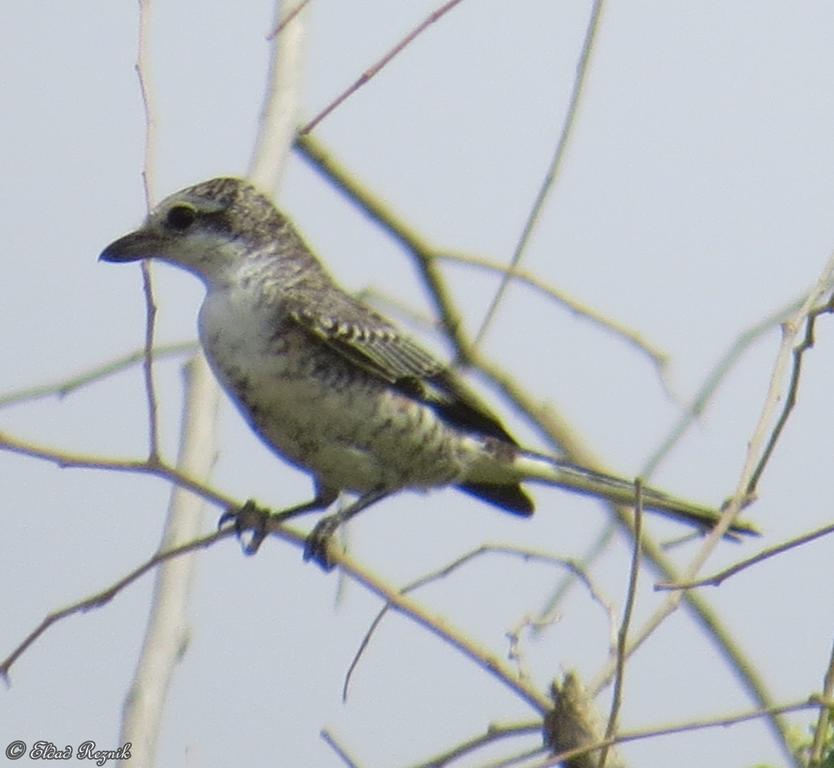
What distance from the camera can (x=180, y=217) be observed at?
4.73 metres

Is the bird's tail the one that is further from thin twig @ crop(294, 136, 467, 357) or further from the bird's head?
the bird's head

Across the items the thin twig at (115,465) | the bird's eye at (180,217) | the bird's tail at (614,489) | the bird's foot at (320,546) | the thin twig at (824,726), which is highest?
the bird's eye at (180,217)

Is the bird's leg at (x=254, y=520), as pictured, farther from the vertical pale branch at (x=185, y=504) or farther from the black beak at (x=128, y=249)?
the black beak at (x=128, y=249)

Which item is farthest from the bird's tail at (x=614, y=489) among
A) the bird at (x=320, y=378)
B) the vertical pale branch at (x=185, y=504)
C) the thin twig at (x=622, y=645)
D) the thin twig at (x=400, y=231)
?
the thin twig at (x=622, y=645)

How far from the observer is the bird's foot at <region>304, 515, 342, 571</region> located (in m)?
4.40

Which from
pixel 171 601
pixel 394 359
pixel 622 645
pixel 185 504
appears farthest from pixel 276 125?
pixel 622 645

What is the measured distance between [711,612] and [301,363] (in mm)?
1366

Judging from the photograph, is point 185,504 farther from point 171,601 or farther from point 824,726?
point 824,726

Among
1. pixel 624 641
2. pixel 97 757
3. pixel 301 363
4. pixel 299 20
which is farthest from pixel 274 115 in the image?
pixel 624 641

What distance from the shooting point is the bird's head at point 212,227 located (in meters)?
4.70

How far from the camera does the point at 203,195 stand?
4.80 metres

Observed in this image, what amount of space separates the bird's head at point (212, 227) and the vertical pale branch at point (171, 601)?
0.69m

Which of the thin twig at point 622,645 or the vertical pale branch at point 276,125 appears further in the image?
the vertical pale branch at point 276,125

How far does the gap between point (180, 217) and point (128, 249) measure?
0.69ft
